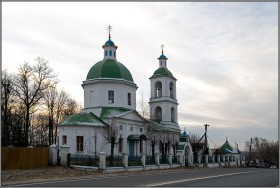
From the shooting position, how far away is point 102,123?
135ft

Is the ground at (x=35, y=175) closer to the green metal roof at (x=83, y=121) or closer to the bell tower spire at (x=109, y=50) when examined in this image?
the green metal roof at (x=83, y=121)

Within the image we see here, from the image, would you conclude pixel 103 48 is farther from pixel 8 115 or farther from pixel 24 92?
pixel 8 115

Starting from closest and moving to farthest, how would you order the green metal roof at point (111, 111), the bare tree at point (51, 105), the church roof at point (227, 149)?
the green metal roof at point (111, 111) < the bare tree at point (51, 105) < the church roof at point (227, 149)

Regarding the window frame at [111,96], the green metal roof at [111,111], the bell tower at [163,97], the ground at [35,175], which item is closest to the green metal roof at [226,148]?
the bell tower at [163,97]

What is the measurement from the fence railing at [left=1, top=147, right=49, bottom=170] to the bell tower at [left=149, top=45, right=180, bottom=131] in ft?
85.1

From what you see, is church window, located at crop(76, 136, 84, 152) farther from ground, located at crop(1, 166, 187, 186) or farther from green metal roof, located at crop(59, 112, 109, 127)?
ground, located at crop(1, 166, 187, 186)

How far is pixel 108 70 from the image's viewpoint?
44312 mm

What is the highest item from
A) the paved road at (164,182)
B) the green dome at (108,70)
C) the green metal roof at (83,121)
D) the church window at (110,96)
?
the green dome at (108,70)

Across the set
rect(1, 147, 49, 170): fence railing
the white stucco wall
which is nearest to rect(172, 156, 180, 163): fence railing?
the white stucco wall

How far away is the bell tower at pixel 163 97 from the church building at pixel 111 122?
560 millimetres

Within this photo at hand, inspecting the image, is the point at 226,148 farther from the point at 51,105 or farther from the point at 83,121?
the point at 83,121

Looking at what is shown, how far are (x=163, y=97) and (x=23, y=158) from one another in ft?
93.6

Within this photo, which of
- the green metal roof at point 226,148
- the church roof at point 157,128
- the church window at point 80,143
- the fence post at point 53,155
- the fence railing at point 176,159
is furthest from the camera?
the green metal roof at point 226,148

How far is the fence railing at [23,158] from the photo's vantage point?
1020 inches
